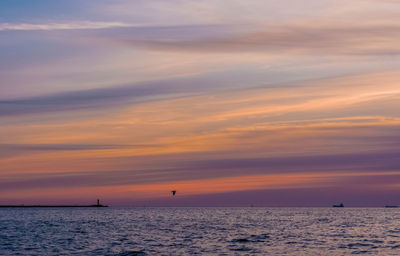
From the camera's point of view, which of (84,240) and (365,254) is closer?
(365,254)

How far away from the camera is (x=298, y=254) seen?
5766cm

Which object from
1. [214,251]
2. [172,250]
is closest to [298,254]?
[214,251]

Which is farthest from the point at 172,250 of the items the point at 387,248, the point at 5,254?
the point at 387,248

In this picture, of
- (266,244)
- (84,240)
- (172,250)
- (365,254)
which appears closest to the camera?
(365,254)

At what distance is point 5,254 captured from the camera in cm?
5934

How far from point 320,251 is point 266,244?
9.91 m

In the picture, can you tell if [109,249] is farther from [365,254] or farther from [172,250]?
[365,254]

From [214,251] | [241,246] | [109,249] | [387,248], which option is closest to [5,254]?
[109,249]

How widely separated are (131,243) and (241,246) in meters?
15.7

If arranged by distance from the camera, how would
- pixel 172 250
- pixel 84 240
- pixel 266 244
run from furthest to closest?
pixel 84 240, pixel 266 244, pixel 172 250

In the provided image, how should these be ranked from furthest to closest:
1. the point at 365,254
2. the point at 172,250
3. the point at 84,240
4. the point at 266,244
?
1. the point at 84,240
2. the point at 266,244
3. the point at 172,250
4. the point at 365,254

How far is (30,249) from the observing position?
64688 mm

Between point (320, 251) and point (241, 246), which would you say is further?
point (241, 246)

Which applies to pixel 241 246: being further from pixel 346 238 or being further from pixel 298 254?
pixel 346 238
